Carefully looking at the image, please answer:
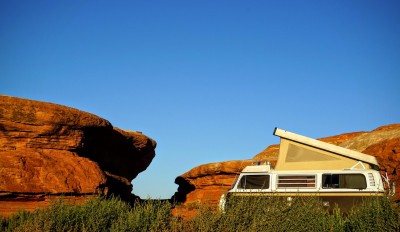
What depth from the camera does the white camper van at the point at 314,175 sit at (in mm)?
12922

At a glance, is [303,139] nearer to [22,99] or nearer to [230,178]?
[22,99]

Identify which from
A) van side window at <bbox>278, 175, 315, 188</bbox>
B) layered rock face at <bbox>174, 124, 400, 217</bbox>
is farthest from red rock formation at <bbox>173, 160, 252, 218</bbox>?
van side window at <bbox>278, 175, 315, 188</bbox>

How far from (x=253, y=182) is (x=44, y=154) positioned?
1009 centimetres

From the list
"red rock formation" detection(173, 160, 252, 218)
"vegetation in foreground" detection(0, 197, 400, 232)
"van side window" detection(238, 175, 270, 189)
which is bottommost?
"vegetation in foreground" detection(0, 197, 400, 232)

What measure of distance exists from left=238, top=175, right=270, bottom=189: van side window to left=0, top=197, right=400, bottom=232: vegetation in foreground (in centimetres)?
381

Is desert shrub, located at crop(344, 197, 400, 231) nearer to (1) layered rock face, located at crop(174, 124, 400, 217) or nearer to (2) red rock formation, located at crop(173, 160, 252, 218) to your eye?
(1) layered rock face, located at crop(174, 124, 400, 217)

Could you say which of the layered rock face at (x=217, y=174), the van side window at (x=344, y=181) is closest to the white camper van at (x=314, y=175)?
the van side window at (x=344, y=181)

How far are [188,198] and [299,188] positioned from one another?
21.6m

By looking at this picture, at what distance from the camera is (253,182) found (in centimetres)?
1412

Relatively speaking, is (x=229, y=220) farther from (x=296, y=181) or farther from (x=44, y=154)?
(x=44, y=154)

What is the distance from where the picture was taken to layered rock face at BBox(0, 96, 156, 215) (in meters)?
16.5

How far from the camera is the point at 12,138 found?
709 inches

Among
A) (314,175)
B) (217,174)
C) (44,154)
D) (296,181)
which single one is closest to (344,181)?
(314,175)

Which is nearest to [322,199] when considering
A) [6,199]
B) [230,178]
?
[6,199]
